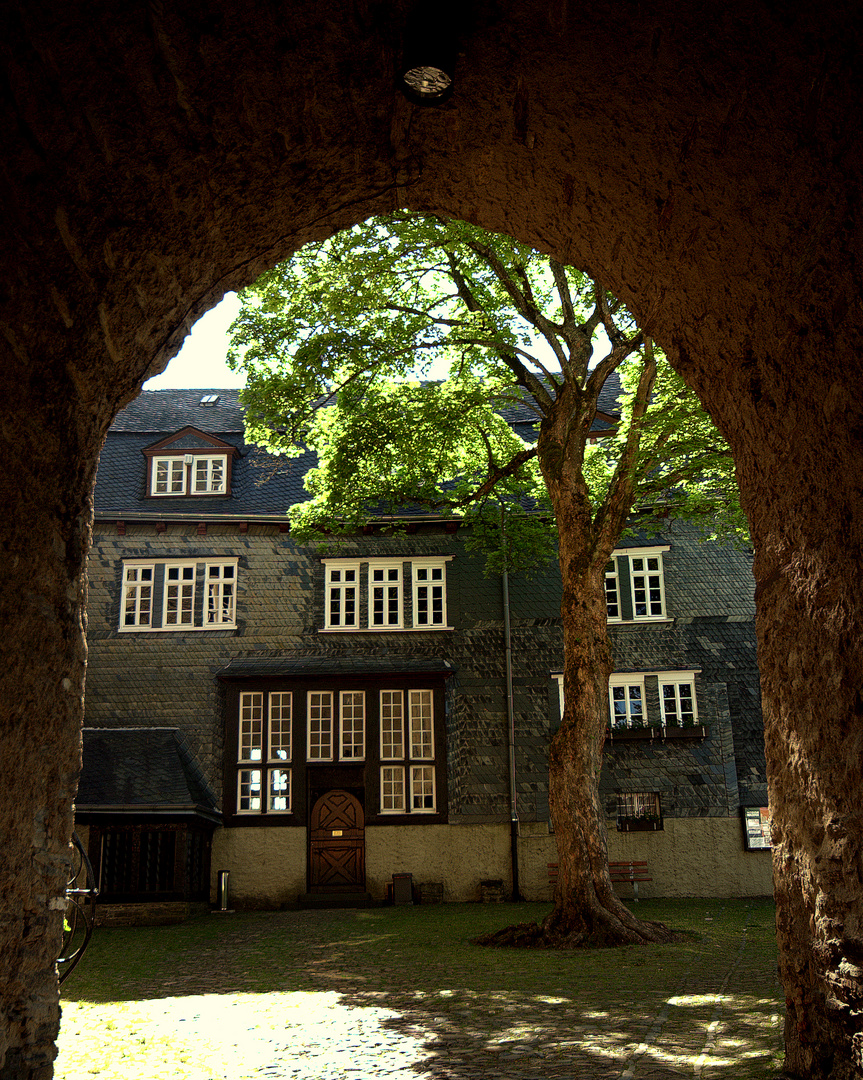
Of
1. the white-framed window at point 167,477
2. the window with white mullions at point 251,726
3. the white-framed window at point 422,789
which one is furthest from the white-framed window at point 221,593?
the white-framed window at point 422,789

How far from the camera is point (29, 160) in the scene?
3457 mm

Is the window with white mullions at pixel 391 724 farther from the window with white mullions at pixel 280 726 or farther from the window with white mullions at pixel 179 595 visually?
the window with white mullions at pixel 179 595

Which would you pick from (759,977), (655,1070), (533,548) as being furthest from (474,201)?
(533,548)

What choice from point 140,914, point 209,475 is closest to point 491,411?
point 209,475

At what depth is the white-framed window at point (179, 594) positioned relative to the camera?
2255 cm

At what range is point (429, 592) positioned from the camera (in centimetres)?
2314

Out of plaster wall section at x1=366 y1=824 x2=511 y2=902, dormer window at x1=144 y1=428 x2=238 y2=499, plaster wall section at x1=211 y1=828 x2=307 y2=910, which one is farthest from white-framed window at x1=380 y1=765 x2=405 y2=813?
dormer window at x1=144 y1=428 x2=238 y2=499

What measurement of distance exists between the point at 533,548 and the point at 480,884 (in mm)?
7789

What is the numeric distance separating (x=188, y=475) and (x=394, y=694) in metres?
7.78

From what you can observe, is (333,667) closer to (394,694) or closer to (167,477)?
(394,694)

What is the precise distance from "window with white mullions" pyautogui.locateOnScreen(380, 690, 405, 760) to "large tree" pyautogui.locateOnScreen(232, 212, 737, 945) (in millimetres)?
5844

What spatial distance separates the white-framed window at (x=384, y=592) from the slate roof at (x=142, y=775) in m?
4.57

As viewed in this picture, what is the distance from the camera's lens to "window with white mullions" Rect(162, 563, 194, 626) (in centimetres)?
2261

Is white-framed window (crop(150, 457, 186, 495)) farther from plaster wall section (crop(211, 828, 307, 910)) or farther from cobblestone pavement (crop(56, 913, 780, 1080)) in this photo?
cobblestone pavement (crop(56, 913, 780, 1080))
